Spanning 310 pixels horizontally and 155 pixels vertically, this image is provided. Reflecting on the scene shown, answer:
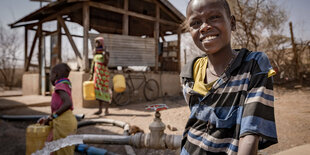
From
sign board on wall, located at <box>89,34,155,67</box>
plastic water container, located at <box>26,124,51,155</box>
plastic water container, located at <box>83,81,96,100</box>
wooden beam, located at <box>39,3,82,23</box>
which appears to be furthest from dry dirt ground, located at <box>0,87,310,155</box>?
wooden beam, located at <box>39,3,82,23</box>

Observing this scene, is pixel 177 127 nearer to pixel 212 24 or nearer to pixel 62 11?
pixel 212 24

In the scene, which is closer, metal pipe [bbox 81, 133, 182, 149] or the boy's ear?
the boy's ear

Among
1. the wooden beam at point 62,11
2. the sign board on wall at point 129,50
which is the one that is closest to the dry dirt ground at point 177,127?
the sign board on wall at point 129,50

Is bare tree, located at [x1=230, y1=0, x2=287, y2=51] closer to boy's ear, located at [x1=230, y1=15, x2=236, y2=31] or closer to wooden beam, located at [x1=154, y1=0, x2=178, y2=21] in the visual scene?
wooden beam, located at [x1=154, y1=0, x2=178, y2=21]

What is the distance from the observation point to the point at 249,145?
2.70 feet

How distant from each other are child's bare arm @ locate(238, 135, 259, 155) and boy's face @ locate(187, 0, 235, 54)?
0.44 m

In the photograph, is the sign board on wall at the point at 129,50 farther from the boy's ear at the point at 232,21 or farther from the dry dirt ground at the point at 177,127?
the boy's ear at the point at 232,21

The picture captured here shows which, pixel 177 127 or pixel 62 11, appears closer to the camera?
pixel 177 127

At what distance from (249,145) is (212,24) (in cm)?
58

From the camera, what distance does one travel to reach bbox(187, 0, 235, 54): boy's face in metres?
0.99

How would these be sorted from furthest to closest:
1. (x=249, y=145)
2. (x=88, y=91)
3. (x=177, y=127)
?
(x=88, y=91)
(x=177, y=127)
(x=249, y=145)

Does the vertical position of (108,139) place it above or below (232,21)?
below

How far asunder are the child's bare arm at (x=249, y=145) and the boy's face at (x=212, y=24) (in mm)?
436

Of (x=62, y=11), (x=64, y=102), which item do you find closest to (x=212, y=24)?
(x=64, y=102)
